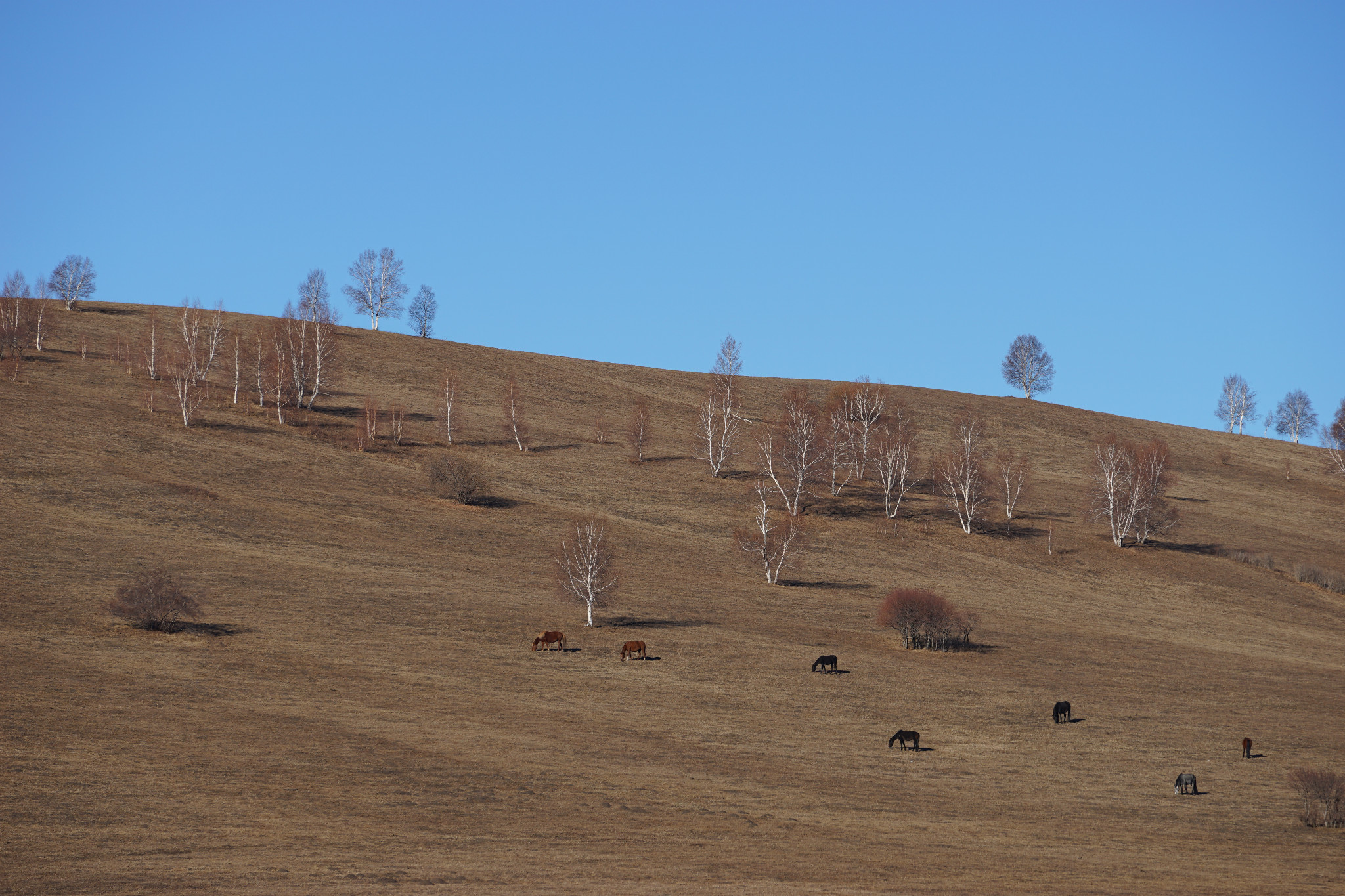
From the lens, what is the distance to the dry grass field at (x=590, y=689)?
2328 cm

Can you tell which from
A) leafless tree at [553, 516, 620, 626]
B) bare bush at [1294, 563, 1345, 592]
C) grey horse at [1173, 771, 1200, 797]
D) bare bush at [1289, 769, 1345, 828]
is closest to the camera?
bare bush at [1289, 769, 1345, 828]

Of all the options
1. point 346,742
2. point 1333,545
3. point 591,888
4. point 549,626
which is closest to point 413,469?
point 549,626

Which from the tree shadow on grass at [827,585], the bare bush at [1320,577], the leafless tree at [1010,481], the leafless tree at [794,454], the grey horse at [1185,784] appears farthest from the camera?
the leafless tree at [1010,481]

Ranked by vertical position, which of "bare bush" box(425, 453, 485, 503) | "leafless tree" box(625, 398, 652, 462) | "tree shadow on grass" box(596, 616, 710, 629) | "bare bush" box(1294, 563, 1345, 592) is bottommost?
"tree shadow on grass" box(596, 616, 710, 629)

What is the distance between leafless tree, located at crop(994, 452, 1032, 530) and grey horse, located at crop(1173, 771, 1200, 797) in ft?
162

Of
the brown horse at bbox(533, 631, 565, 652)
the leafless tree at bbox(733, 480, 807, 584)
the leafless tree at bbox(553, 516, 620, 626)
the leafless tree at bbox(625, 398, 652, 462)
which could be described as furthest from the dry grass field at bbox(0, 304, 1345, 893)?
the leafless tree at bbox(625, 398, 652, 462)

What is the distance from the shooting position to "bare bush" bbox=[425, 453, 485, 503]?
70.1 meters

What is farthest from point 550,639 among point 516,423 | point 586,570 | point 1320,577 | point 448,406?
point 1320,577

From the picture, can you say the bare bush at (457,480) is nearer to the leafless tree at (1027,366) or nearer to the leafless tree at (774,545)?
the leafless tree at (774,545)

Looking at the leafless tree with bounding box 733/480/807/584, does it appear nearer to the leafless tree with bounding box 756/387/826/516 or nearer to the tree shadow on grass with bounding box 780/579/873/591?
the tree shadow on grass with bounding box 780/579/873/591

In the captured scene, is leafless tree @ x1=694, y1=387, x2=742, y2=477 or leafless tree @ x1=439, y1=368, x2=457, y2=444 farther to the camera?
leafless tree @ x1=694, y1=387, x2=742, y2=477

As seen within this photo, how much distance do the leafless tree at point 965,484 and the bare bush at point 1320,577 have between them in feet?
68.8

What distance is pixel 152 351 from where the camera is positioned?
90.6m

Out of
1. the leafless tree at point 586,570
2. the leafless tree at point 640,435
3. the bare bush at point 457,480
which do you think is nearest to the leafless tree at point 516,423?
the leafless tree at point 640,435
